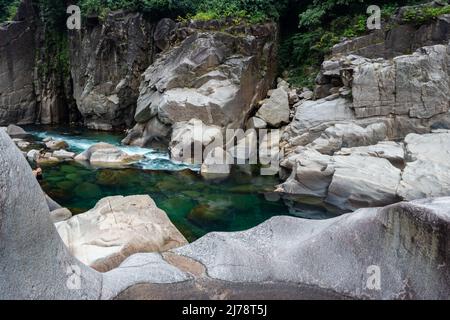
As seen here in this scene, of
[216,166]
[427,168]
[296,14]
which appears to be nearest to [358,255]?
[427,168]

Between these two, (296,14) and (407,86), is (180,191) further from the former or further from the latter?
(296,14)

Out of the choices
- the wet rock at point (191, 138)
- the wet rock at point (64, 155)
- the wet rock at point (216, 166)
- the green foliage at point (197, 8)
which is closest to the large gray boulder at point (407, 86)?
the wet rock at point (216, 166)

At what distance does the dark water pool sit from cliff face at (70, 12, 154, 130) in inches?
350

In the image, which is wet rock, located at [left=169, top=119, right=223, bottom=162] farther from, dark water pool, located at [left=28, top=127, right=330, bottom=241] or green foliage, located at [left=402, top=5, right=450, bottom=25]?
green foliage, located at [left=402, top=5, right=450, bottom=25]

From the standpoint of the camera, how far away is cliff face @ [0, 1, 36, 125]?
79.0 feet

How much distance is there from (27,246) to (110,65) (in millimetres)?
20854

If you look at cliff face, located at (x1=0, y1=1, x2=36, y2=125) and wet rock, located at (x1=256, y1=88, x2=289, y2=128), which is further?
cliff face, located at (x1=0, y1=1, x2=36, y2=125)

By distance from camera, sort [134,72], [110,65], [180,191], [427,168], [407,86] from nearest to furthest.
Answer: [427,168] → [180,191] → [407,86] → [134,72] → [110,65]

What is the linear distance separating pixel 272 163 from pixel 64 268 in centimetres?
1098

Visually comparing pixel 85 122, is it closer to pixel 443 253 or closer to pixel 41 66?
pixel 41 66

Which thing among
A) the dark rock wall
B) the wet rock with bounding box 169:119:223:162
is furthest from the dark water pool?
the dark rock wall

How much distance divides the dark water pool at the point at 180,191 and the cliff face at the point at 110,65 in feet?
29.1

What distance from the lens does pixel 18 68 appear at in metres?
24.7

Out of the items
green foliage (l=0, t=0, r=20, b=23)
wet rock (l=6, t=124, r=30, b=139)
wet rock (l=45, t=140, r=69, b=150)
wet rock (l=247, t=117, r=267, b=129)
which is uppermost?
green foliage (l=0, t=0, r=20, b=23)
